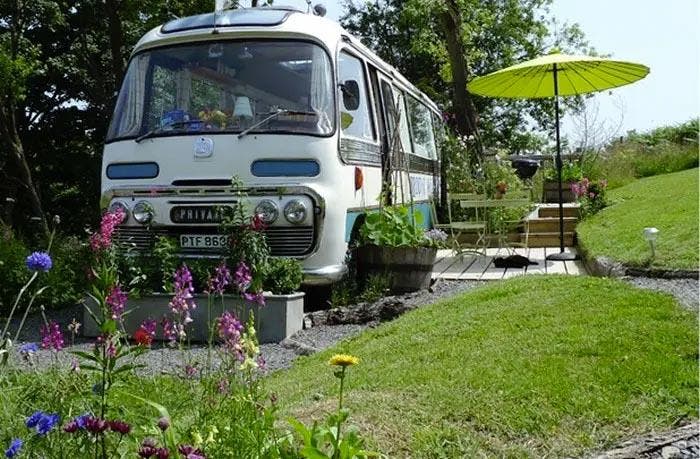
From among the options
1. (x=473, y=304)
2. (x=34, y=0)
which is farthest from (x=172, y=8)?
(x=473, y=304)

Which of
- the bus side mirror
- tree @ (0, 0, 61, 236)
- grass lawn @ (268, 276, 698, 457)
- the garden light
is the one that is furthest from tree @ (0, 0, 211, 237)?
grass lawn @ (268, 276, 698, 457)

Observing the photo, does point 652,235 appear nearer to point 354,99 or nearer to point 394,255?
point 394,255

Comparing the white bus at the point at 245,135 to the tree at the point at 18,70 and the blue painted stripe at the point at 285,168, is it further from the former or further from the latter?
the tree at the point at 18,70

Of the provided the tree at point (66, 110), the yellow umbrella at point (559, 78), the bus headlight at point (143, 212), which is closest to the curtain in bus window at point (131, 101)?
the bus headlight at point (143, 212)

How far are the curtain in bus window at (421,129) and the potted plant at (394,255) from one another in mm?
3576

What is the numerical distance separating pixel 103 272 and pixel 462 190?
12620 mm

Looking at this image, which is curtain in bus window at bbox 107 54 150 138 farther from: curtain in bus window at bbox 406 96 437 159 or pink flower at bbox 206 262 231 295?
curtain in bus window at bbox 406 96 437 159

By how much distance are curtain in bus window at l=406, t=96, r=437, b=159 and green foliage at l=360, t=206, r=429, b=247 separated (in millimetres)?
3388

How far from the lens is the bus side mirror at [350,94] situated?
785 centimetres

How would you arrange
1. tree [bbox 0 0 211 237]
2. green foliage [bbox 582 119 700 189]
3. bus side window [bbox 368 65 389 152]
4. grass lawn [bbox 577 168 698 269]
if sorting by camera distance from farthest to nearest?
tree [bbox 0 0 211 237], green foliage [bbox 582 119 700 189], bus side window [bbox 368 65 389 152], grass lawn [bbox 577 168 698 269]

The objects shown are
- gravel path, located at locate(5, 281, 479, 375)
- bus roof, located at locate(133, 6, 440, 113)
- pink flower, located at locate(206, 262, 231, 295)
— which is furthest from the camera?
bus roof, located at locate(133, 6, 440, 113)

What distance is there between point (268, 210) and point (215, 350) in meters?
2.28

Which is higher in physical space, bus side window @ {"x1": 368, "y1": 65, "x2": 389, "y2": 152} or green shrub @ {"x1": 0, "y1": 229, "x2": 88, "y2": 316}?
bus side window @ {"x1": 368, "y1": 65, "x2": 389, "y2": 152}

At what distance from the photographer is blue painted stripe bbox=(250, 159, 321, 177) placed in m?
7.36
